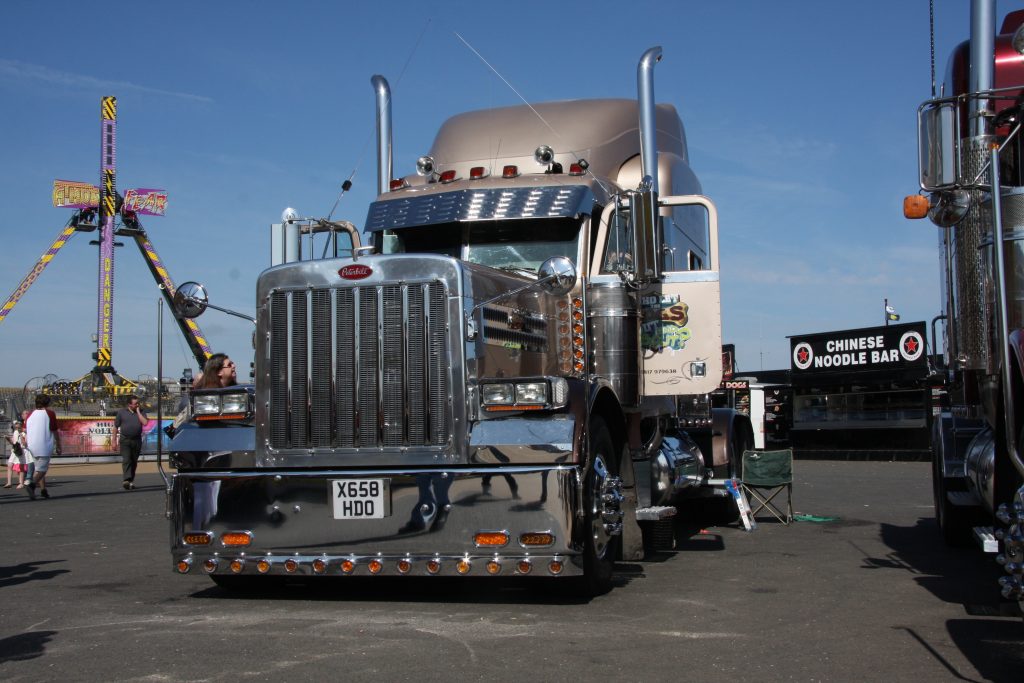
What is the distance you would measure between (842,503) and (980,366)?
8.70m

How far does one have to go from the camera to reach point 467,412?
23.2 feet

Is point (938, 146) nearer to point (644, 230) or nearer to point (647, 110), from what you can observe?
point (644, 230)

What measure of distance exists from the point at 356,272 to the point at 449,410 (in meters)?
1.12

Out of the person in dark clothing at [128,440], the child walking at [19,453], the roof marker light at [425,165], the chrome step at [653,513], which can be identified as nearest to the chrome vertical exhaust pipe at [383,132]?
the roof marker light at [425,165]

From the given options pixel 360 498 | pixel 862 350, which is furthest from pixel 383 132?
pixel 862 350

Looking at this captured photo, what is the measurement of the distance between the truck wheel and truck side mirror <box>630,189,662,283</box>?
4.80 feet

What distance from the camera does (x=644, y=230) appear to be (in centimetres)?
861

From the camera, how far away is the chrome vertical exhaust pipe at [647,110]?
1015 centimetres

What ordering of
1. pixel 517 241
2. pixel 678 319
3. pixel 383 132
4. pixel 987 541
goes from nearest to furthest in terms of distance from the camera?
pixel 987 541 < pixel 517 241 < pixel 678 319 < pixel 383 132

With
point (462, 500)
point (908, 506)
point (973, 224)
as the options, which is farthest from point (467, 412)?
point (908, 506)

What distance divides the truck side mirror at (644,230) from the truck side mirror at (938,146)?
8.87 feet

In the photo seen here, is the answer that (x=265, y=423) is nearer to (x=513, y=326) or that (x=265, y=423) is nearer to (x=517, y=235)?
(x=513, y=326)

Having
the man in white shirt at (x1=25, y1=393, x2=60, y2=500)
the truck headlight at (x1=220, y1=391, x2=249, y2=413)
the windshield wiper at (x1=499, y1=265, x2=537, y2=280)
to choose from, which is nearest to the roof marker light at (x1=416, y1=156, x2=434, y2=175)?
the windshield wiper at (x1=499, y1=265, x2=537, y2=280)

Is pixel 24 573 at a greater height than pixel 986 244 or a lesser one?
lesser
